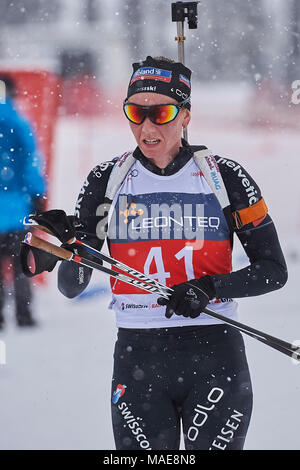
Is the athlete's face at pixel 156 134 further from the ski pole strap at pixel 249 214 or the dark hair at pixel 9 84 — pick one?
the dark hair at pixel 9 84

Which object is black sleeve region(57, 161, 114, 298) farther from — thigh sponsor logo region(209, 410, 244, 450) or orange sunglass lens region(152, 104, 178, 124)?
thigh sponsor logo region(209, 410, 244, 450)

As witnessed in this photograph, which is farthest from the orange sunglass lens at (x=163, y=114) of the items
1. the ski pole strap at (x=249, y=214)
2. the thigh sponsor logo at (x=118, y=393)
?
the thigh sponsor logo at (x=118, y=393)

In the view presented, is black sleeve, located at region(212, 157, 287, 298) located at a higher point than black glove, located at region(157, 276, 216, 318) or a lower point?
higher

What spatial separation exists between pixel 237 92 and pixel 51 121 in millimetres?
2903

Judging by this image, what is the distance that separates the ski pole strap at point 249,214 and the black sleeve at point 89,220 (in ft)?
1.64

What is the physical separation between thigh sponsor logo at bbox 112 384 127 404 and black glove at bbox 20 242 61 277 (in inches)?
20.6

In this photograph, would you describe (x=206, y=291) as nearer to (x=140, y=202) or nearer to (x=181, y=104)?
(x=140, y=202)

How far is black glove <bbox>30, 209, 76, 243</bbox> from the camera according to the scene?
2307 mm

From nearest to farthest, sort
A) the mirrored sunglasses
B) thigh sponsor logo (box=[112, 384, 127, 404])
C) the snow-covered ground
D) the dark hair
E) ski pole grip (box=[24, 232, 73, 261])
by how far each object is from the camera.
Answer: ski pole grip (box=[24, 232, 73, 261])
thigh sponsor logo (box=[112, 384, 127, 404])
the mirrored sunglasses
the snow-covered ground
the dark hair

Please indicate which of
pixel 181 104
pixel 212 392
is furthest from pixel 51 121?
pixel 212 392

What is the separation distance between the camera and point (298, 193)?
868cm

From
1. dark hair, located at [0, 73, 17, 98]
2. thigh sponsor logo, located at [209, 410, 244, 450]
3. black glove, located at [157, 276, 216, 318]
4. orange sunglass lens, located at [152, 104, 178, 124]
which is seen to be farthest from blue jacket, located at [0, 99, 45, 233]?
thigh sponsor logo, located at [209, 410, 244, 450]

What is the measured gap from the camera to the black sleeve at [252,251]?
8.01 ft

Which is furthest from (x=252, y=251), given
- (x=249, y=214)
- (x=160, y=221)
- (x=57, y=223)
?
(x=57, y=223)
